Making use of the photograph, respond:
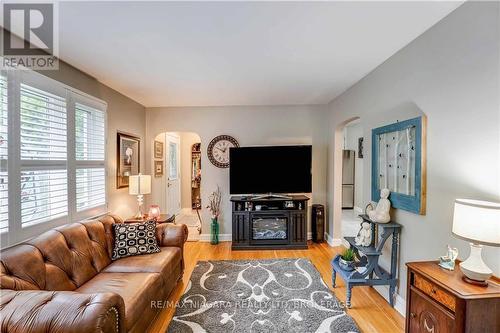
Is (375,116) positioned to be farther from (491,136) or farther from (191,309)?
(191,309)

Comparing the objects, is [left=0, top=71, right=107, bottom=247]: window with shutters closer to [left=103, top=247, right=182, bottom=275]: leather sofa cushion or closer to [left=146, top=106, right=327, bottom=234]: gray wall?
[left=103, top=247, right=182, bottom=275]: leather sofa cushion

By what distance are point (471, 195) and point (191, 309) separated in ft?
8.55

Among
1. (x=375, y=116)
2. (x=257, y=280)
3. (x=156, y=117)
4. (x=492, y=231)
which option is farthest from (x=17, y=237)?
(x=375, y=116)

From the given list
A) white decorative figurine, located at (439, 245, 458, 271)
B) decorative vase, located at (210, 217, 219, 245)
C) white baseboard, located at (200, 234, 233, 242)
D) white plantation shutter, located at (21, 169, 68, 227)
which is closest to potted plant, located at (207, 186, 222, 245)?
decorative vase, located at (210, 217, 219, 245)

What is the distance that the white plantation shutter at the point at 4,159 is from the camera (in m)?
1.76

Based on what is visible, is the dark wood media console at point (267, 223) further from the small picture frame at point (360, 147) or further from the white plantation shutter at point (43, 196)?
the small picture frame at point (360, 147)

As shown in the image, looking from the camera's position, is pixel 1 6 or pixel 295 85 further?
pixel 295 85

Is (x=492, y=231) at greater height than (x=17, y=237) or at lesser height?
greater

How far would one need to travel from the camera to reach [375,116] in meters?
2.72

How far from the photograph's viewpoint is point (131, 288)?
1.85 meters

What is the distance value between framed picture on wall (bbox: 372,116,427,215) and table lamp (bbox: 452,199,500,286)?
2.12ft

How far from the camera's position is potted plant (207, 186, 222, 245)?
4223 millimetres

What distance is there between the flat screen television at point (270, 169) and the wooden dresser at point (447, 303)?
2.48 metres

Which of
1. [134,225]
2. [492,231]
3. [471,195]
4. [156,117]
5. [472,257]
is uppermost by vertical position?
[156,117]
